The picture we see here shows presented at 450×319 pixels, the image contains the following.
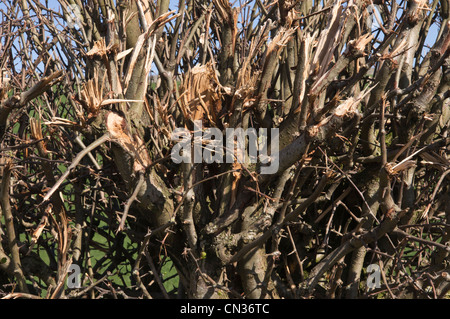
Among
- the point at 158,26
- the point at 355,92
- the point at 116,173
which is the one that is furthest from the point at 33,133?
the point at 355,92

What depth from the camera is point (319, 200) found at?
2980 millimetres

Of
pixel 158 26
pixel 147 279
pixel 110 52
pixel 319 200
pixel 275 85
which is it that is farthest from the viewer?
pixel 147 279

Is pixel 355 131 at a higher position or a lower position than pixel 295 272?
higher

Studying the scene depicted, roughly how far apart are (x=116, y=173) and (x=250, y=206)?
0.82 meters

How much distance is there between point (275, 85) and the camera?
10.5 ft

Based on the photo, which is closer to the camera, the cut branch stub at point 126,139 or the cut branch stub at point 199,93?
the cut branch stub at point 126,139

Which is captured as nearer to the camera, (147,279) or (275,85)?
(275,85)

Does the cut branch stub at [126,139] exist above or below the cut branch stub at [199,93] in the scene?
below

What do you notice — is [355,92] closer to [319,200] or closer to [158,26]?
[319,200]

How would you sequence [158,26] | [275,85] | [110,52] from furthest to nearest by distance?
[275,85] < [158,26] < [110,52]

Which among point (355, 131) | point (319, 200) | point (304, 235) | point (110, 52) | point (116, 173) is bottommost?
point (304, 235)

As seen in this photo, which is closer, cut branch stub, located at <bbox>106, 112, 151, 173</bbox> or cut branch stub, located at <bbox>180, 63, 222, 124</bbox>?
cut branch stub, located at <bbox>106, 112, 151, 173</bbox>

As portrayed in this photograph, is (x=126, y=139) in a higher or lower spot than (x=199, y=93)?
lower

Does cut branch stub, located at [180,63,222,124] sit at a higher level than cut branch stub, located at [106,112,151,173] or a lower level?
higher
